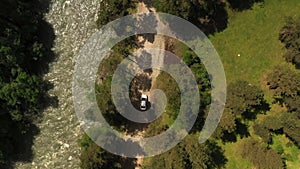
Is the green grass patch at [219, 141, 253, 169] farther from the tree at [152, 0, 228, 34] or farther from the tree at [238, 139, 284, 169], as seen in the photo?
the tree at [152, 0, 228, 34]

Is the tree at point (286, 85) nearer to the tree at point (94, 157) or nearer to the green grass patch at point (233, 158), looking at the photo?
the green grass patch at point (233, 158)

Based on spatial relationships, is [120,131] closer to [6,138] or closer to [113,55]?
[113,55]

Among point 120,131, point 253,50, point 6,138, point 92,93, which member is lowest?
point 6,138

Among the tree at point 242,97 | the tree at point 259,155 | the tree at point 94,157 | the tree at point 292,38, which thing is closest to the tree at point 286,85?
the tree at point 292,38

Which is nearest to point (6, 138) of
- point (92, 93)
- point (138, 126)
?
point (92, 93)

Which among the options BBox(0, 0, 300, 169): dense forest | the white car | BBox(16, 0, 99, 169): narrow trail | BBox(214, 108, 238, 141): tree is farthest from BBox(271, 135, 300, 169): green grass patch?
BBox(16, 0, 99, 169): narrow trail

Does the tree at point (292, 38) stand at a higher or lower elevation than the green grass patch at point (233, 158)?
higher
